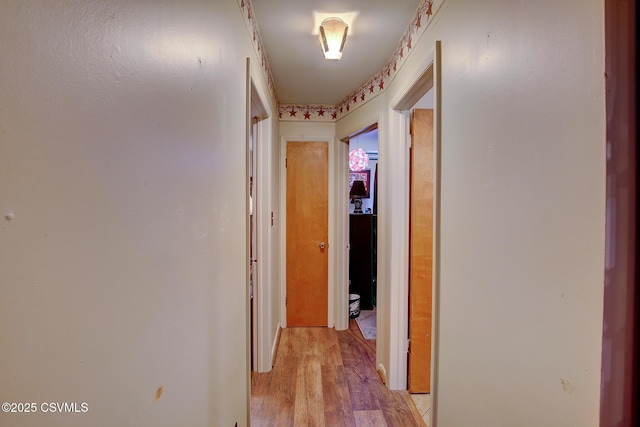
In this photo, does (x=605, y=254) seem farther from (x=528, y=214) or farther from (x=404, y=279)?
(x=404, y=279)

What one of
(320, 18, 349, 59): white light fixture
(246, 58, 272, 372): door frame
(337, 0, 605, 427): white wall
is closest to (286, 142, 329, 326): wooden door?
(246, 58, 272, 372): door frame

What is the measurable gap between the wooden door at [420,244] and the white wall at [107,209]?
61.1 inches

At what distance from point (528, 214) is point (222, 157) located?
3.24 ft

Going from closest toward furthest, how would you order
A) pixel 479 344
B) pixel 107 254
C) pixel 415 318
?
pixel 107 254
pixel 479 344
pixel 415 318

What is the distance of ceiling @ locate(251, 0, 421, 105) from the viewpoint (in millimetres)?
1560

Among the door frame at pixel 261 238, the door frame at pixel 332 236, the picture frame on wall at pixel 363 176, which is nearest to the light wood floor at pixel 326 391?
the door frame at pixel 261 238

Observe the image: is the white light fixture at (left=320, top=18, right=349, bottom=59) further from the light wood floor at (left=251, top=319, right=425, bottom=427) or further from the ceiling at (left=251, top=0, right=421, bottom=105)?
the light wood floor at (left=251, top=319, right=425, bottom=427)

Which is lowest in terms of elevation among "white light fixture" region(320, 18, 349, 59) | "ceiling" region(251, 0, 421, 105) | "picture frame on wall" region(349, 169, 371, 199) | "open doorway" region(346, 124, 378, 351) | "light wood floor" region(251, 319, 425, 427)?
"light wood floor" region(251, 319, 425, 427)

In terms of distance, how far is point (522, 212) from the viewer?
75 cm

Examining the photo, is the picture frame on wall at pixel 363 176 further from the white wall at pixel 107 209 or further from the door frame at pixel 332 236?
the white wall at pixel 107 209

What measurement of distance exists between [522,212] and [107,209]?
35.7 inches

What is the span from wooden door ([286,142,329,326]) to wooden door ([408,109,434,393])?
1252 millimetres

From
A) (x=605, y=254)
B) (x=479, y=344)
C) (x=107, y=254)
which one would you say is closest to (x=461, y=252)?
(x=479, y=344)

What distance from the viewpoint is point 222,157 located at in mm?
1108
